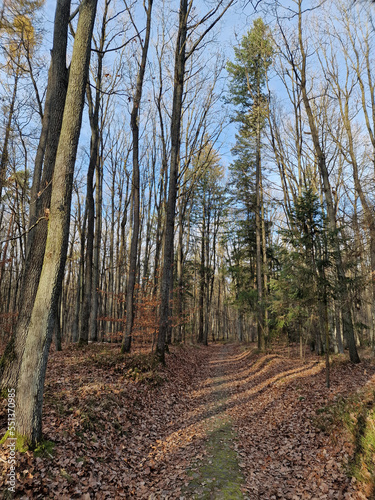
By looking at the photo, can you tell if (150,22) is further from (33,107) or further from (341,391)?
(341,391)

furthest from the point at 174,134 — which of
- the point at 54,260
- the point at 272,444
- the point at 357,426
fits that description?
the point at 357,426

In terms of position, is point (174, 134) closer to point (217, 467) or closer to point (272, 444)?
point (272, 444)

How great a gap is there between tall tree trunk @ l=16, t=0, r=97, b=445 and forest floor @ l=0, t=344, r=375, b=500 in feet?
1.86

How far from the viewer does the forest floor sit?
396 centimetres

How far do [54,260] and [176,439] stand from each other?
4.52 m

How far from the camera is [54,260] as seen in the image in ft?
14.0

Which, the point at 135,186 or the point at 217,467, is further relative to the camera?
the point at 135,186

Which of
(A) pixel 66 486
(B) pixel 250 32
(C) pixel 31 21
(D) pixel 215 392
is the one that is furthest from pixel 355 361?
(B) pixel 250 32

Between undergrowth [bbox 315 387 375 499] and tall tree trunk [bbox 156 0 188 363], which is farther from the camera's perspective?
tall tree trunk [bbox 156 0 188 363]

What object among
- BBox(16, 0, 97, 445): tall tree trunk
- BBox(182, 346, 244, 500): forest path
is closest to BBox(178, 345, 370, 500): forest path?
BBox(182, 346, 244, 500): forest path

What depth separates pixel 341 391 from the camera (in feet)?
24.5

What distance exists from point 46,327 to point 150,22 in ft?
39.7

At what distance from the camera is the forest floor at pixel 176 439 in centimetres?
396

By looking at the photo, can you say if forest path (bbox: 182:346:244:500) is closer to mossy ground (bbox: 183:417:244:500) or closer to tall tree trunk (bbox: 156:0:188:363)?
mossy ground (bbox: 183:417:244:500)
